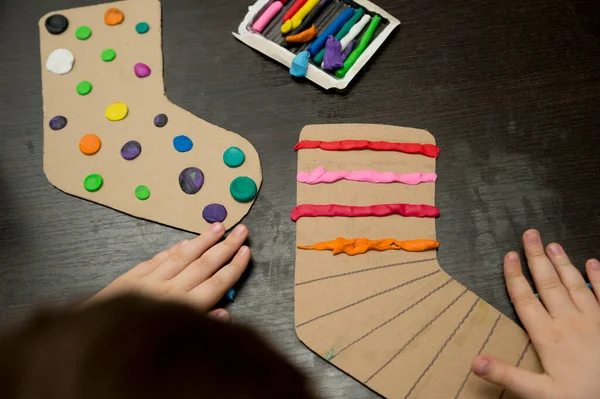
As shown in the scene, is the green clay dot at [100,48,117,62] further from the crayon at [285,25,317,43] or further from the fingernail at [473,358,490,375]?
the fingernail at [473,358,490,375]

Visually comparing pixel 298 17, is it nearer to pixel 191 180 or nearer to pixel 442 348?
pixel 191 180

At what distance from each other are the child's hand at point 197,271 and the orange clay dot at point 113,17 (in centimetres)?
44

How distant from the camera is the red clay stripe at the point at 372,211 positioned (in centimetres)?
73

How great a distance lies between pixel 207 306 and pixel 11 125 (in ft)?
1.58

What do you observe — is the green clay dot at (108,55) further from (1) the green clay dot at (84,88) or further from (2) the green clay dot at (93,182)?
(2) the green clay dot at (93,182)

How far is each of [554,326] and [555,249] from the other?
Result: 0.12 metres

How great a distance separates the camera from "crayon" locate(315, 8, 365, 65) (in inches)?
32.1

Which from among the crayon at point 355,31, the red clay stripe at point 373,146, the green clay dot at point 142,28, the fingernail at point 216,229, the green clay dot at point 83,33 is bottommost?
the fingernail at point 216,229

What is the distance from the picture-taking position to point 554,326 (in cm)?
64

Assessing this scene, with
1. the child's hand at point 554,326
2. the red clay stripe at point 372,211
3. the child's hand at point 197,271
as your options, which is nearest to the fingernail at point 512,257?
the child's hand at point 554,326

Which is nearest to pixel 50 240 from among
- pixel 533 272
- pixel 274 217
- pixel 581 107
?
pixel 274 217

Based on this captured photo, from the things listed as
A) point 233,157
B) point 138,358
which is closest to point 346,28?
point 233,157

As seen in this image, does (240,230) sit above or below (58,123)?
below

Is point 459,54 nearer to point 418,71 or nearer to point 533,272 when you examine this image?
point 418,71
